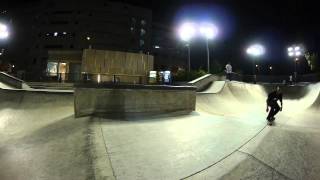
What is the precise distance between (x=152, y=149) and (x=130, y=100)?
5513mm

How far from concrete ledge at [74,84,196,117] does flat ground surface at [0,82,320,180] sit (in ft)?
2.88

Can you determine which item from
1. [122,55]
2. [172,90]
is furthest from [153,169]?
[122,55]

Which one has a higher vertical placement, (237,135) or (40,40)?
(40,40)

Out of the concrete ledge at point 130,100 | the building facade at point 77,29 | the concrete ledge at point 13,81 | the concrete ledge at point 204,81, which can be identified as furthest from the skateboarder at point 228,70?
the building facade at point 77,29

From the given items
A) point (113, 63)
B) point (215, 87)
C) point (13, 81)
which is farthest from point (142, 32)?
point (13, 81)

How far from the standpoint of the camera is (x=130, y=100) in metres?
14.1

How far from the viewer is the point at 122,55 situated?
26.9 m

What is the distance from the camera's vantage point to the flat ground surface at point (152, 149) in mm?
7531

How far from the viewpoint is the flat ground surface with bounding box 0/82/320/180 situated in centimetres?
753

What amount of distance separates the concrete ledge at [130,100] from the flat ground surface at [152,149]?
0.88m

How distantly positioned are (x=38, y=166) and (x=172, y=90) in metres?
8.53

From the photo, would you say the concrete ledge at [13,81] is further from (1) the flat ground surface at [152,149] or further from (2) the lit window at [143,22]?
(2) the lit window at [143,22]

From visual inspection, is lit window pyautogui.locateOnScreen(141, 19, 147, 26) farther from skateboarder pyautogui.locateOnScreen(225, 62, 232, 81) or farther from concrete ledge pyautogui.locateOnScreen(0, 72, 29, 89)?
concrete ledge pyautogui.locateOnScreen(0, 72, 29, 89)

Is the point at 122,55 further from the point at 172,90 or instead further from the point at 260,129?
the point at 260,129
